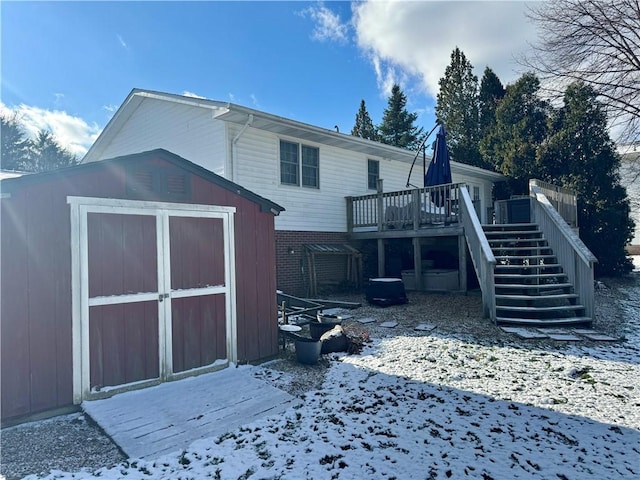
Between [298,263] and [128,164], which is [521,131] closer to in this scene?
[298,263]

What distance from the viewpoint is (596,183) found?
15.0m

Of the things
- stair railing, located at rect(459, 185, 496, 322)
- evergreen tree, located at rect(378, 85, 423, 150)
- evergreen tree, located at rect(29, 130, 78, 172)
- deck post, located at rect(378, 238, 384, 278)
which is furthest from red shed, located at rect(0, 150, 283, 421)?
evergreen tree, located at rect(29, 130, 78, 172)

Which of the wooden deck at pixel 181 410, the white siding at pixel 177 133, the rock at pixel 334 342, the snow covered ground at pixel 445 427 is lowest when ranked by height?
the snow covered ground at pixel 445 427

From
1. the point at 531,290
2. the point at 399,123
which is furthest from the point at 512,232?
the point at 399,123

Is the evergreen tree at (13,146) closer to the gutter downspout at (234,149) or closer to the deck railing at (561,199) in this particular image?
the gutter downspout at (234,149)

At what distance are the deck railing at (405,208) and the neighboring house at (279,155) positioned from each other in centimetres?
56

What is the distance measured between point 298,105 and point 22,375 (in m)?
23.2

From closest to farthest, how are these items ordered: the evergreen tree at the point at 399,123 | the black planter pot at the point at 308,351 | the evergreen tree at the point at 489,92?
the black planter pot at the point at 308,351 < the evergreen tree at the point at 489,92 < the evergreen tree at the point at 399,123

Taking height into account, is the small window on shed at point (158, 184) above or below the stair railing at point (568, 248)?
above

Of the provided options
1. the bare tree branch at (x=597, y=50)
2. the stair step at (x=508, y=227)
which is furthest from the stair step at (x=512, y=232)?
the bare tree branch at (x=597, y=50)

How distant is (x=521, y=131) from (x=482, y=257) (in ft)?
42.1

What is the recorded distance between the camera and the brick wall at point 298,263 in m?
10.4

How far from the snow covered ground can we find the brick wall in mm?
5184

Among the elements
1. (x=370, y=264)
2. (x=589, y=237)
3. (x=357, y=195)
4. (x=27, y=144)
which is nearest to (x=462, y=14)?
(x=357, y=195)
